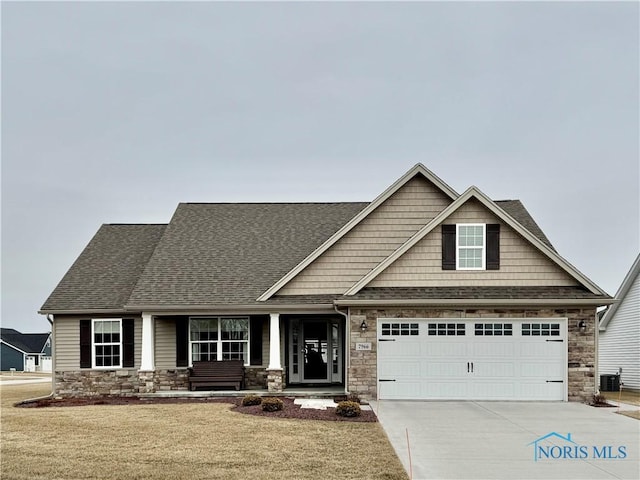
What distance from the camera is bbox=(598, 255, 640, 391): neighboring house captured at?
26.7 m

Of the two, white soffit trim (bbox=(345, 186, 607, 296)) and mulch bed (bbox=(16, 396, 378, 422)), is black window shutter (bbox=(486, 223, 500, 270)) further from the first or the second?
mulch bed (bbox=(16, 396, 378, 422))

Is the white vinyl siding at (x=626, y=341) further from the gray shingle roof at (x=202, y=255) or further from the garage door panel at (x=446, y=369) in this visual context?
the garage door panel at (x=446, y=369)

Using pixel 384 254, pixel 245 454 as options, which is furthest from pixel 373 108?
pixel 245 454

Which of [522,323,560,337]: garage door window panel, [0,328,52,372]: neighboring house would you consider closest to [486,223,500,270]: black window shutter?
[522,323,560,337]: garage door window panel

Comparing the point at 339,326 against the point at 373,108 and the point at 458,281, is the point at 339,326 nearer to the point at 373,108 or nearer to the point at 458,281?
the point at 458,281

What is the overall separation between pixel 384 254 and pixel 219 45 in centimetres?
1026

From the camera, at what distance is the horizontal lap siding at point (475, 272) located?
62.0 feet

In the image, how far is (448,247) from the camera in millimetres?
18938

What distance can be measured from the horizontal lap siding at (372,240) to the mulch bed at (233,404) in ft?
12.1

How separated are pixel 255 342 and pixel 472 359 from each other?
671 centimetres

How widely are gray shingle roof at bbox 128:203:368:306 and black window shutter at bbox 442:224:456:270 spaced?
551cm

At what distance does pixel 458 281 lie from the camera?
747 inches

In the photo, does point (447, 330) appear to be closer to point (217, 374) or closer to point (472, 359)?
point (472, 359)

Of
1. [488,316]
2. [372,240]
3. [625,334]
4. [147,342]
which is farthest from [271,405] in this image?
[625,334]
